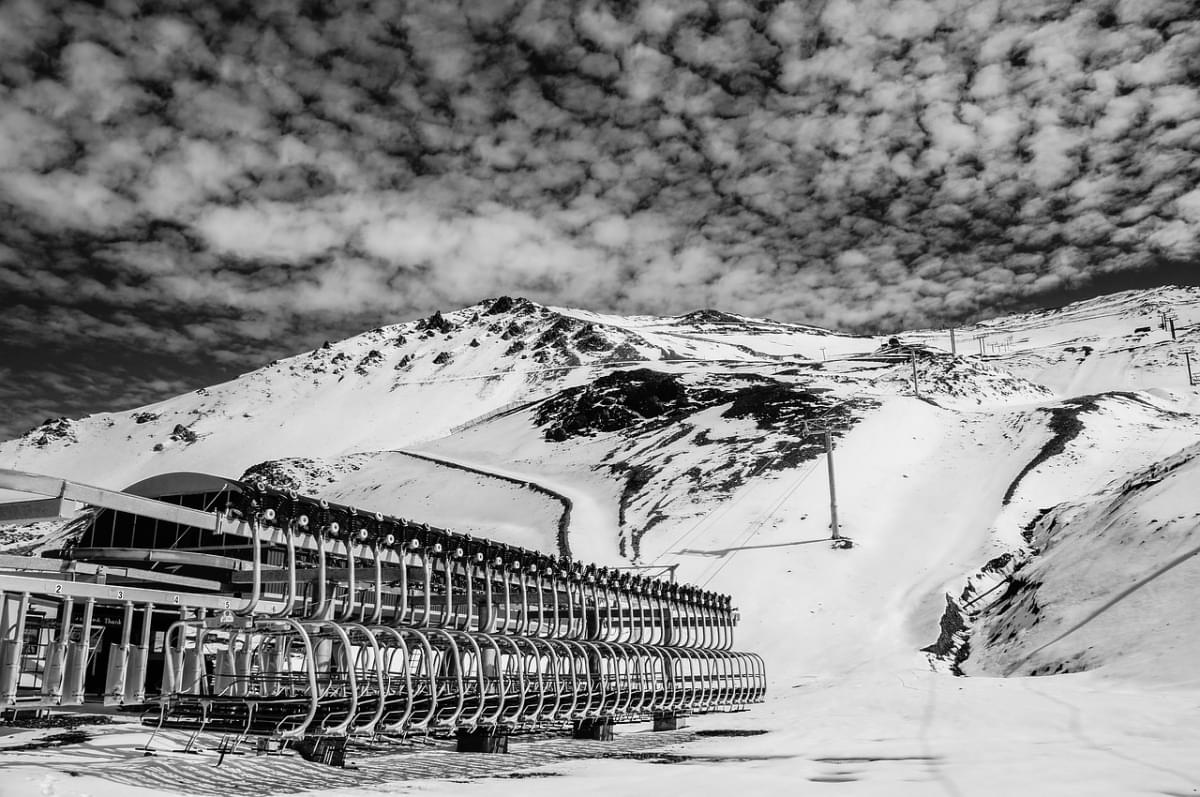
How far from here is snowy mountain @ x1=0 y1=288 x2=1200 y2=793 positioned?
17781mm

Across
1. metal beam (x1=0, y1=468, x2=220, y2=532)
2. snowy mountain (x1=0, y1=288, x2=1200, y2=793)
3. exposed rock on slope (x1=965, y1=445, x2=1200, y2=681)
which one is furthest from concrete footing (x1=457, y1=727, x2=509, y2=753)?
exposed rock on slope (x1=965, y1=445, x2=1200, y2=681)

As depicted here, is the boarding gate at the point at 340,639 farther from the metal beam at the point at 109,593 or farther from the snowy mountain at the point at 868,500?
the snowy mountain at the point at 868,500

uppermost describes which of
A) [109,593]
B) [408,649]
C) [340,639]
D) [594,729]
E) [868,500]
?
[868,500]

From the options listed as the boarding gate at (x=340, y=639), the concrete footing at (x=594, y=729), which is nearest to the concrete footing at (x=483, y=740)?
the boarding gate at (x=340, y=639)

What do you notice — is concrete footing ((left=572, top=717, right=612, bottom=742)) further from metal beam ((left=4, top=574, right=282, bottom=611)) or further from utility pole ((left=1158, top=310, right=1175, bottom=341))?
utility pole ((left=1158, top=310, right=1175, bottom=341))

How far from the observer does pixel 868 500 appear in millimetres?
45938

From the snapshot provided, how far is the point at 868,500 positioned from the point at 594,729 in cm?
3301

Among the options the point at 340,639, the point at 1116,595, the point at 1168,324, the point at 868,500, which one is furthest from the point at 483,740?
the point at 1168,324

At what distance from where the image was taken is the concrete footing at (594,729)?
16.3 m

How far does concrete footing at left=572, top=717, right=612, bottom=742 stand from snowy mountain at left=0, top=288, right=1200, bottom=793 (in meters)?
2.40

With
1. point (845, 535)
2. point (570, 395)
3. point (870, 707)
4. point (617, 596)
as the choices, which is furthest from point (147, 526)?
point (570, 395)

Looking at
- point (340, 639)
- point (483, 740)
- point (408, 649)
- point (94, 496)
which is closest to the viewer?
point (340, 639)

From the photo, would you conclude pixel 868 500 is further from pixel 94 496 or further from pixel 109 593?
pixel 94 496

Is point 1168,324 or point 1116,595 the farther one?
point 1168,324
